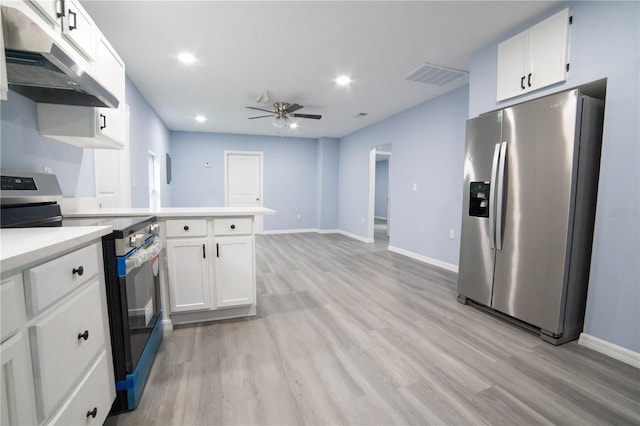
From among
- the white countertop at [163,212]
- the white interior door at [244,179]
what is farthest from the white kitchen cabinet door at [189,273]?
the white interior door at [244,179]

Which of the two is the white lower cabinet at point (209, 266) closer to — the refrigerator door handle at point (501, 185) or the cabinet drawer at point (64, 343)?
the cabinet drawer at point (64, 343)

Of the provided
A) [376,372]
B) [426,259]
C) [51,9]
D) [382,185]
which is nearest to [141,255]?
[51,9]

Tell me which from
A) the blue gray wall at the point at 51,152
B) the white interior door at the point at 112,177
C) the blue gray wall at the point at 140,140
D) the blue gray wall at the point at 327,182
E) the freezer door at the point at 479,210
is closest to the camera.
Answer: the blue gray wall at the point at 51,152

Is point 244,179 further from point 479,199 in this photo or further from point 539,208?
point 539,208

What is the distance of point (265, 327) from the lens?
228cm

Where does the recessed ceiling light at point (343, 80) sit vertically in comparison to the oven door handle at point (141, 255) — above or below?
above

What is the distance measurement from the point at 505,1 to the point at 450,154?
6.70 ft

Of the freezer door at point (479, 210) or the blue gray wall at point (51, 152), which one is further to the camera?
the freezer door at point (479, 210)

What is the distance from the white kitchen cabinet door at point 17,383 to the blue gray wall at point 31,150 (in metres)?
1.23

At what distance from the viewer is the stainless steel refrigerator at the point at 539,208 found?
6.43 ft

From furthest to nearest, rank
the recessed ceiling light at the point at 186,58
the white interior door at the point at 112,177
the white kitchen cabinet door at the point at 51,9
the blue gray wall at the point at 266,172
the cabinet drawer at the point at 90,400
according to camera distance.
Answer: the blue gray wall at the point at 266,172
the recessed ceiling light at the point at 186,58
the white interior door at the point at 112,177
the white kitchen cabinet door at the point at 51,9
the cabinet drawer at the point at 90,400

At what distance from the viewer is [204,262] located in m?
2.23

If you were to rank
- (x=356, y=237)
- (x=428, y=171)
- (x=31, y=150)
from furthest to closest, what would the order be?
(x=356, y=237) → (x=428, y=171) → (x=31, y=150)

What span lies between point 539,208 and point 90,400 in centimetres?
287
